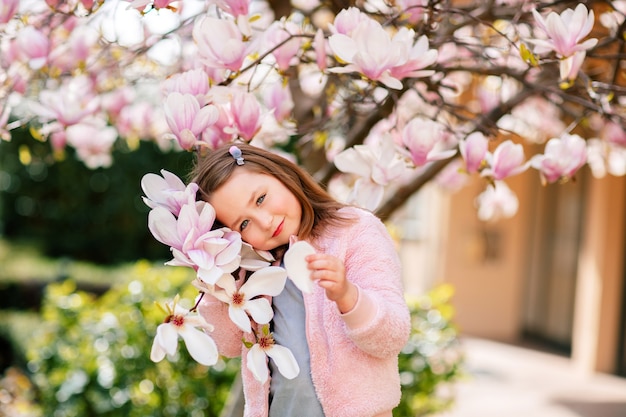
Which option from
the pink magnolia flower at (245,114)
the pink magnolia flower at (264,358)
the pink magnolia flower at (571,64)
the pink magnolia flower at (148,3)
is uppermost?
the pink magnolia flower at (148,3)

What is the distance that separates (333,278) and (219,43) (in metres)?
0.56

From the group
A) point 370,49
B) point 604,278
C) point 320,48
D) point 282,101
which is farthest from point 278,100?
point 604,278

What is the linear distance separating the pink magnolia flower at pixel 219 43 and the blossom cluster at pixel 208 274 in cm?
29

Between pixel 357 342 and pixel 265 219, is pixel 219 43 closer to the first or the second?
pixel 265 219

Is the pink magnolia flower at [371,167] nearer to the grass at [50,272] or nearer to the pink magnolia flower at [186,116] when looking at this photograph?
the pink magnolia flower at [186,116]

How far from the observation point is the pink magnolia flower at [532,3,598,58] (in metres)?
1.60

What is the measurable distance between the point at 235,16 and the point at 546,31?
615 mm

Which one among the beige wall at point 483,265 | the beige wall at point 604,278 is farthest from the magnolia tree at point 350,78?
the beige wall at point 483,265

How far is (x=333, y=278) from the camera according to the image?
4.24 ft

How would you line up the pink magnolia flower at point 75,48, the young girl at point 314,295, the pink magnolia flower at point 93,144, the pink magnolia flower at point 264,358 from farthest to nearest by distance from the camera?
the pink magnolia flower at point 93,144, the pink magnolia flower at point 75,48, the young girl at point 314,295, the pink magnolia flower at point 264,358

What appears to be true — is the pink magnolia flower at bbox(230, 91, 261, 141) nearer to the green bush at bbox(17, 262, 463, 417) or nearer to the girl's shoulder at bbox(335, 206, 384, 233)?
the girl's shoulder at bbox(335, 206, 384, 233)

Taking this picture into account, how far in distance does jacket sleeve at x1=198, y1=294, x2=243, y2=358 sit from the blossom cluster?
170 mm

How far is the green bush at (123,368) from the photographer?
3340 millimetres

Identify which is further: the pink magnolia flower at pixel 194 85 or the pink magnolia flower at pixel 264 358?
the pink magnolia flower at pixel 194 85
